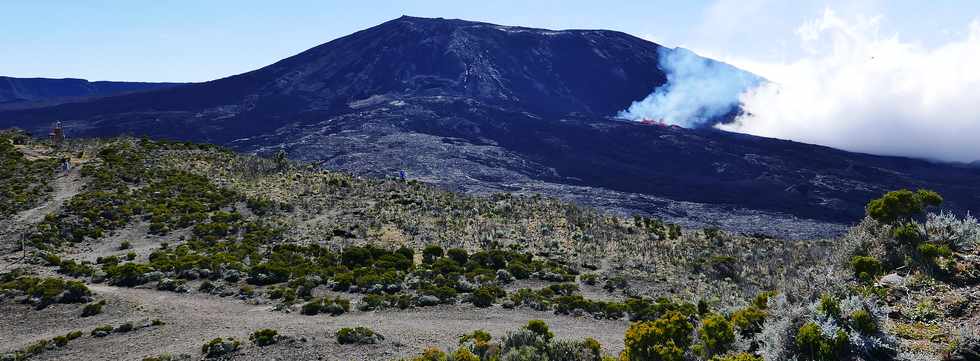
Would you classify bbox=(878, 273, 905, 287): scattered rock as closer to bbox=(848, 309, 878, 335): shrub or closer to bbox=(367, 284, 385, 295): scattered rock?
bbox=(848, 309, 878, 335): shrub

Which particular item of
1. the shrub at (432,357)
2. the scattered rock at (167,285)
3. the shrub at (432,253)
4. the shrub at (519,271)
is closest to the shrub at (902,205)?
the shrub at (432,357)

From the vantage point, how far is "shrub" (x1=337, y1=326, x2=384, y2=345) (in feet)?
56.7

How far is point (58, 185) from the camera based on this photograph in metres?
40.8

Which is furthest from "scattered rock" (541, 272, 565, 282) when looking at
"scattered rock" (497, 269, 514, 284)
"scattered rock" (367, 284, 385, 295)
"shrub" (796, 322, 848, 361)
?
"shrub" (796, 322, 848, 361)

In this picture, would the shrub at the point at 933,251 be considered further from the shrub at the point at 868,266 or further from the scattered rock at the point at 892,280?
the shrub at the point at 868,266

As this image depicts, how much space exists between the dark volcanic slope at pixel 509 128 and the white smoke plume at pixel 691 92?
14.4 feet

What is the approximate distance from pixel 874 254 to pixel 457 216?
26.8 meters

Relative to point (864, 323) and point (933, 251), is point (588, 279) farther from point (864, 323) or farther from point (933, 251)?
point (864, 323)

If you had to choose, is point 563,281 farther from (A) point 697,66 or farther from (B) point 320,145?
(A) point 697,66

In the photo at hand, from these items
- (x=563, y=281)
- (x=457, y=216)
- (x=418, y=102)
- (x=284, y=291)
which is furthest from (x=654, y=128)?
(x=284, y=291)

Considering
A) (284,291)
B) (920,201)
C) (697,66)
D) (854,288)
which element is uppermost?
(697,66)

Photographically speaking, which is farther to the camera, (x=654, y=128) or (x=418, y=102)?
(x=418, y=102)

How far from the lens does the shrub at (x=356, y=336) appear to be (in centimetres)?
1730

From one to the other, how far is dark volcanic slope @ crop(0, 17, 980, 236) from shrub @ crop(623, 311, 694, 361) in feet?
163
